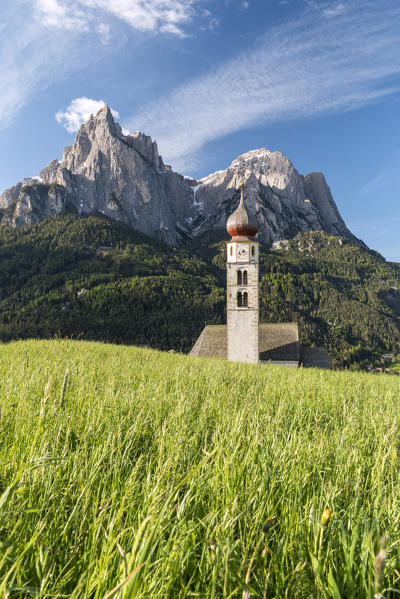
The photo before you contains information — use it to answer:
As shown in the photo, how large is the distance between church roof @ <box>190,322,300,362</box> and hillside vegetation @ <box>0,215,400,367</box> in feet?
194

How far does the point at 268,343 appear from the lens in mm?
34344

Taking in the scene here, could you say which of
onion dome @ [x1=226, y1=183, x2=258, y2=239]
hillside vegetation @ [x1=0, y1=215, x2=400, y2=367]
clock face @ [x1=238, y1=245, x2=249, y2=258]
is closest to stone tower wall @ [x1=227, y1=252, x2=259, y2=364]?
clock face @ [x1=238, y1=245, x2=249, y2=258]

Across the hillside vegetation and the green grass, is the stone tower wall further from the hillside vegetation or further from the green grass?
the hillside vegetation

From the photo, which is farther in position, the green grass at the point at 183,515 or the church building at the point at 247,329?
the church building at the point at 247,329

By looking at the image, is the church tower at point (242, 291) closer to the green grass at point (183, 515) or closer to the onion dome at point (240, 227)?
the onion dome at point (240, 227)

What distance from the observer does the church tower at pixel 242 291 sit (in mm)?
32094

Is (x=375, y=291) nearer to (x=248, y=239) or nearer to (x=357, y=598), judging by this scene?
(x=248, y=239)

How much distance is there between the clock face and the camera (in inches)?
1344

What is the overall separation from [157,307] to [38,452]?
12935 cm

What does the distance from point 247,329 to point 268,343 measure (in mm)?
3724

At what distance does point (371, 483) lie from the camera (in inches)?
77.3

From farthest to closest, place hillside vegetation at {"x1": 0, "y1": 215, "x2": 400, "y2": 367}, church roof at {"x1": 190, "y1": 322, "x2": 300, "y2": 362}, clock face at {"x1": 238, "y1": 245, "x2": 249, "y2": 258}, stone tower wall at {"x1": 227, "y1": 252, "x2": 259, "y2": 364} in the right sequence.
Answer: hillside vegetation at {"x1": 0, "y1": 215, "x2": 400, "y2": 367}, clock face at {"x1": 238, "y1": 245, "x2": 249, "y2": 258}, church roof at {"x1": 190, "y1": 322, "x2": 300, "y2": 362}, stone tower wall at {"x1": 227, "y1": 252, "x2": 259, "y2": 364}

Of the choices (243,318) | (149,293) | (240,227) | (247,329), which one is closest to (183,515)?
(247,329)

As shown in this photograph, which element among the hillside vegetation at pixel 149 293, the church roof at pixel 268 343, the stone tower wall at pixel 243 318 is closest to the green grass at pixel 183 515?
the stone tower wall at pixel 243 318
